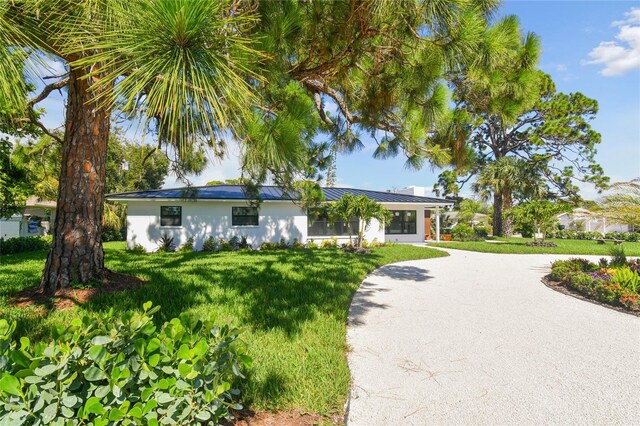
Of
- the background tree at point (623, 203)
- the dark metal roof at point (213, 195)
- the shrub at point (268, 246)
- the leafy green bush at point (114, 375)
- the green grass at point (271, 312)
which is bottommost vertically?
the green grass at point (271, 312)

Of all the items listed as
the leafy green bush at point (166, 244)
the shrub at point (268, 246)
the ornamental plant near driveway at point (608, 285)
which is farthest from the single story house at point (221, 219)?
the ornamental plant near driveway at point (608, 285)

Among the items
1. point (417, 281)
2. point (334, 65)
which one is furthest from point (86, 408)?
point (417, 281)

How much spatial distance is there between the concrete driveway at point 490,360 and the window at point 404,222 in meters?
14.3

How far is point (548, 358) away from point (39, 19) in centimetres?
566

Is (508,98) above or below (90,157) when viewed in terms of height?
above

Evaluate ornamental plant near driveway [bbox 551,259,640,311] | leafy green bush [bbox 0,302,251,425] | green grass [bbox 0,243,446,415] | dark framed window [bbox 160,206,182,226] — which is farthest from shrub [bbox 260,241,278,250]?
leafy green bush [bbox 0,302,251,425]

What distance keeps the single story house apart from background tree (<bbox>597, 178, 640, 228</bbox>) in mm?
10226

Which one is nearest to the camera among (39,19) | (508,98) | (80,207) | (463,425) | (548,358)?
(39,19)

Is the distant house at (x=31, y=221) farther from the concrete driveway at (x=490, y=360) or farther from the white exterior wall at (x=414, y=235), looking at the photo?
the white exterior wall at (x=414, y=235)

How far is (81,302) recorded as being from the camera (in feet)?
15.5

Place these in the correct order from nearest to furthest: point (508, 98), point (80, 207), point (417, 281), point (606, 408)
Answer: point (606, 408), point (508, 98), point (80, 207), point (417, 281)

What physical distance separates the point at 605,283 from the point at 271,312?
6701mm

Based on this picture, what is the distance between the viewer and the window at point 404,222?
69.9 ft

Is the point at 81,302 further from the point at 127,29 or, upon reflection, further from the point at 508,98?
the point at 508,98
